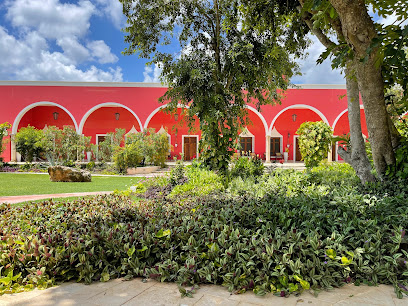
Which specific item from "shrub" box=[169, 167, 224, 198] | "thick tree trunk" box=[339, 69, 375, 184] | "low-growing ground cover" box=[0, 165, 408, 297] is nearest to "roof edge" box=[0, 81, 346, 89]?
"shrub" box=[169, 167, 224, 198]

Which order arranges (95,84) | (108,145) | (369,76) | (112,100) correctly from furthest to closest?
(112,100) → (95,84) → (108,145) → (369,76)

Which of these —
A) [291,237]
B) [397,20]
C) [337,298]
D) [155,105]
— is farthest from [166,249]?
[155,105]

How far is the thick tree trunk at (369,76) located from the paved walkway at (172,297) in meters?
2.45

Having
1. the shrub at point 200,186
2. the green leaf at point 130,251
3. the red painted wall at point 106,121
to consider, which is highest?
the red painted wall at point 106,121

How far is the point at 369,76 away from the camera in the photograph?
3.72 metres

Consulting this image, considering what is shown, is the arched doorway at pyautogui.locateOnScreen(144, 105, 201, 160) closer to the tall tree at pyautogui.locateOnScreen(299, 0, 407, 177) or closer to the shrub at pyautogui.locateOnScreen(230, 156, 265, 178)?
the shrub at pyautogui.locateOnScreen(230, 156, 265, 178)

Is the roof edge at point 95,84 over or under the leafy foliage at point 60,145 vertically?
over

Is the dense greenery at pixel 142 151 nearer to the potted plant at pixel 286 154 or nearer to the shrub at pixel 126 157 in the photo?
the shrub at pixel 126 157

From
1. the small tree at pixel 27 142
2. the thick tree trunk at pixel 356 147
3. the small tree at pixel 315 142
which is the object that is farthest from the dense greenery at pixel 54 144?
the thick tree trunk at pixel 356 147

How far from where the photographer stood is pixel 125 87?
1791cm

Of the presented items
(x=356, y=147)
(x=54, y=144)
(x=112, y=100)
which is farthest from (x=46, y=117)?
(x=356, y=147)

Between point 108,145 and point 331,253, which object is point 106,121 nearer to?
point 108,145

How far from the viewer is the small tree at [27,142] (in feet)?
54.1

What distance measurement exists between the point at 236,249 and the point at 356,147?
363 cm
